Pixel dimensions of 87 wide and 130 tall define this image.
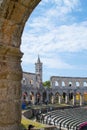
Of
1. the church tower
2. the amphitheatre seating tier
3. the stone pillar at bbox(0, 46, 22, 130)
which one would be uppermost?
the church tower

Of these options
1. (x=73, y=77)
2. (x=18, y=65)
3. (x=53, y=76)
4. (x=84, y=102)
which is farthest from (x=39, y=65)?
(x=18, y=65)

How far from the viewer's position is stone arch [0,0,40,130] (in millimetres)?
4230

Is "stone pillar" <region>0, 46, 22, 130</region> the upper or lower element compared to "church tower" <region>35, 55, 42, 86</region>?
lower

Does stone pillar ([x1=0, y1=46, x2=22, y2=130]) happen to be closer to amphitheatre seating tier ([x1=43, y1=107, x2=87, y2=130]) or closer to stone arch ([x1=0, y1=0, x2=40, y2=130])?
stone arch ([x1=0, y1=0, x2=40, y2=130])

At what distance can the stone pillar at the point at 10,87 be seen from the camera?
4262 mm

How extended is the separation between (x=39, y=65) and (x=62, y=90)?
23.0 ft

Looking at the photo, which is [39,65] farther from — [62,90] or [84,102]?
[84,102]

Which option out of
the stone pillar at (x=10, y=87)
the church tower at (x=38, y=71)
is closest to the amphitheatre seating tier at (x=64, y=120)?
the stone pillar at (x=10, y=87)

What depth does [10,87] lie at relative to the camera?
4367 millimetres

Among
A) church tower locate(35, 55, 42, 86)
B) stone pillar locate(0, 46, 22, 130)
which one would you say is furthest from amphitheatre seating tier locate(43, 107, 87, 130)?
church tower locate(35, 55, 42, 86)

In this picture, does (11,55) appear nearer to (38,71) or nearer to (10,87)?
(10,87)

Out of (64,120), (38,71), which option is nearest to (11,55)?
(64,120)

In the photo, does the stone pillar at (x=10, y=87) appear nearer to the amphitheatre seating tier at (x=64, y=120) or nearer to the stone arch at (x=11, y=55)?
the stone arch at (x=11, y=55)

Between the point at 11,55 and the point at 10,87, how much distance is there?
50cm
